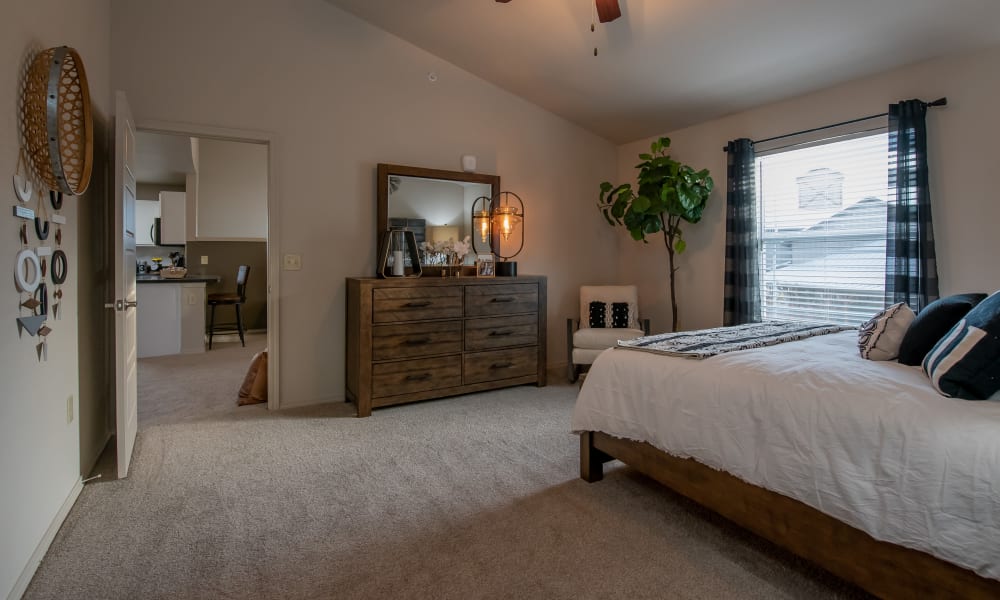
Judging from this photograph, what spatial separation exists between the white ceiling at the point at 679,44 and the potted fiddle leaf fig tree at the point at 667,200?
53 centimetres

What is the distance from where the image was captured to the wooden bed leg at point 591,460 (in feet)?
8.04

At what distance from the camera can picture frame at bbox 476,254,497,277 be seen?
437 centimetres

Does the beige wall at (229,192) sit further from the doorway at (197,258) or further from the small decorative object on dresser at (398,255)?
the small decorative object on dresser at (398,255)

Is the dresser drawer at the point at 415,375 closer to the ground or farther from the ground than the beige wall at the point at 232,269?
closer to the ground

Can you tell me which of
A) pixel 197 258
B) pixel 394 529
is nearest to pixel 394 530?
pixel 394 529

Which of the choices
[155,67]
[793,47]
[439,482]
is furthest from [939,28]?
[155,67]

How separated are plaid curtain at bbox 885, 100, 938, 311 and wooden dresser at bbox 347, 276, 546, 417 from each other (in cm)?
244

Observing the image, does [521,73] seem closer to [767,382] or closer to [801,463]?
[767,382]

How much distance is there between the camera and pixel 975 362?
142cm

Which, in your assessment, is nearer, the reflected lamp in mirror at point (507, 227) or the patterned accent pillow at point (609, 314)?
the reflected lamp in mirror at point (507, 227)

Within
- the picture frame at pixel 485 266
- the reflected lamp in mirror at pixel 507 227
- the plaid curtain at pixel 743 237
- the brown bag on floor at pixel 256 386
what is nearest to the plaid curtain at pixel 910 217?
the plaid curtain at pixel 743 237

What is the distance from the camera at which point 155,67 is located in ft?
10.8

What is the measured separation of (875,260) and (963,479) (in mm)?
2738

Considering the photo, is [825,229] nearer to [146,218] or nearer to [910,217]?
[910,217]
